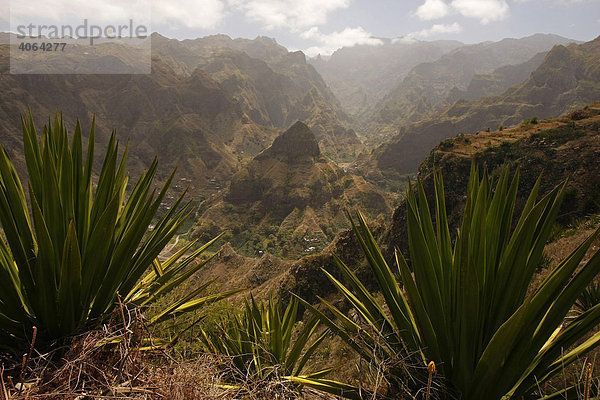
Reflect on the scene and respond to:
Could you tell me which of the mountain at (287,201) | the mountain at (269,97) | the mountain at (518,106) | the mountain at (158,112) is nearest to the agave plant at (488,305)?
the mountain at (287,201)

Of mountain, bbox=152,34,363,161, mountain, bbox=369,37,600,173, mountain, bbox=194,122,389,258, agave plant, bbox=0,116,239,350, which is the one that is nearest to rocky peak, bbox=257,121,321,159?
mountain, bbox=194,122,389,258

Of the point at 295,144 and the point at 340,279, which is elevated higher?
the point at 295,144

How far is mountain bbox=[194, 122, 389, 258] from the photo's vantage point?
6306 cm

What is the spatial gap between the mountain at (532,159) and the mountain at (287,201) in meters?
39.9

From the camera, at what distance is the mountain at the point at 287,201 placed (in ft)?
207

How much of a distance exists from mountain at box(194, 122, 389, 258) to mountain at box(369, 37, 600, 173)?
34.3 m

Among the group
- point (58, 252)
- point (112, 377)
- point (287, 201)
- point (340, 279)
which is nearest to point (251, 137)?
point (287, 201)

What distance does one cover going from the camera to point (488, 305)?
1682 millimetres

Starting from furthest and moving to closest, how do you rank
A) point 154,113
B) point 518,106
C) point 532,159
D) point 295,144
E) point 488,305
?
1. point 154,113
2. point 518,106
3. point 295,144
4. point 532,159
5. point 488,305

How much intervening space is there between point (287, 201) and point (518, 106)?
86476mm

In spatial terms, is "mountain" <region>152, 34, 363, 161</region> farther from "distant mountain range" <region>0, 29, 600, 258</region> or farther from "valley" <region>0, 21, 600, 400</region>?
"valley" <region>0, 21, 600, 400</region>

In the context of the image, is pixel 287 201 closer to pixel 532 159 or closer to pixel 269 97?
pixel 532 159

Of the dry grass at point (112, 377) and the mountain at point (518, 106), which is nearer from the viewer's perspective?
the dry grass at point (112, 377)

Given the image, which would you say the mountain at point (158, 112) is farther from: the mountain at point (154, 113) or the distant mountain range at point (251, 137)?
the distant mountain range at point (251, 137)
